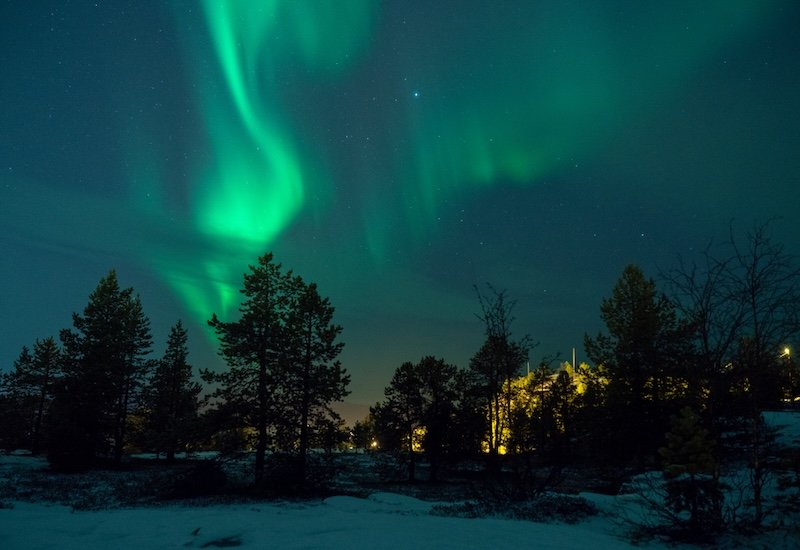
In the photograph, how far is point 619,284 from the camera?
29.1 m

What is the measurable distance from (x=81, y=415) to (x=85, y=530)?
88.0 feet

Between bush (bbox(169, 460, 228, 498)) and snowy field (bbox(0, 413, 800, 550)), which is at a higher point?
snowy field (bbox(0, 413, 800, 550))

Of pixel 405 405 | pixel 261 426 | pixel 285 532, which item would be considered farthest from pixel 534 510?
pixel 405 405

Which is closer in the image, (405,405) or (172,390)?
(405,405)

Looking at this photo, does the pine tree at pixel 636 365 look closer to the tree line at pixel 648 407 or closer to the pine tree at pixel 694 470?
A: the tree line at pixel 648 407

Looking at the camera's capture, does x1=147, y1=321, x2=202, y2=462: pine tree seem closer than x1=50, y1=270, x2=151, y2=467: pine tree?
No

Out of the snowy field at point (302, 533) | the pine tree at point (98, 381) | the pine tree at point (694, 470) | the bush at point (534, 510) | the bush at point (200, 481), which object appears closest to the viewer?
the snowy field at point (302, 533)

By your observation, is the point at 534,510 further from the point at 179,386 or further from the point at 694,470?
the point at 179,386

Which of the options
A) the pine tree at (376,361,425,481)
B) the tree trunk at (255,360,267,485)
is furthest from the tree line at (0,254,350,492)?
the pine tree at (376,361,425,481)

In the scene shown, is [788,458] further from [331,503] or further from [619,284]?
[619,284]

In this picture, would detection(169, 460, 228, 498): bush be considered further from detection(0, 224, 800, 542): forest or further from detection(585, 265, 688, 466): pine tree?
detection(585, 265, 688, 466): pine tree

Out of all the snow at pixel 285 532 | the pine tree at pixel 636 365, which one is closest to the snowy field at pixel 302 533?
the snow at pixel 285 532

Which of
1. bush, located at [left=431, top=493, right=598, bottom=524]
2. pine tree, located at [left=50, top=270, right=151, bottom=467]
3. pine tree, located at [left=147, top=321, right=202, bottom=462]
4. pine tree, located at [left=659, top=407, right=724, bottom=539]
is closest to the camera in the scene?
pine tree, located at [left=659, top=407, right=724, bottom=539]

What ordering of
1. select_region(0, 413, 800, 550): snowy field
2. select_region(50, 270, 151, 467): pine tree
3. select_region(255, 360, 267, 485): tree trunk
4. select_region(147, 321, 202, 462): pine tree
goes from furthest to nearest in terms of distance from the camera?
select_region(147, 321, 202, 462): pine tree < select_region(50, 270, 151, 467): pine tree < select_region(255, 360, 267, 485): tree trunk < select_region(0, 413, 800, 550): snowy field
